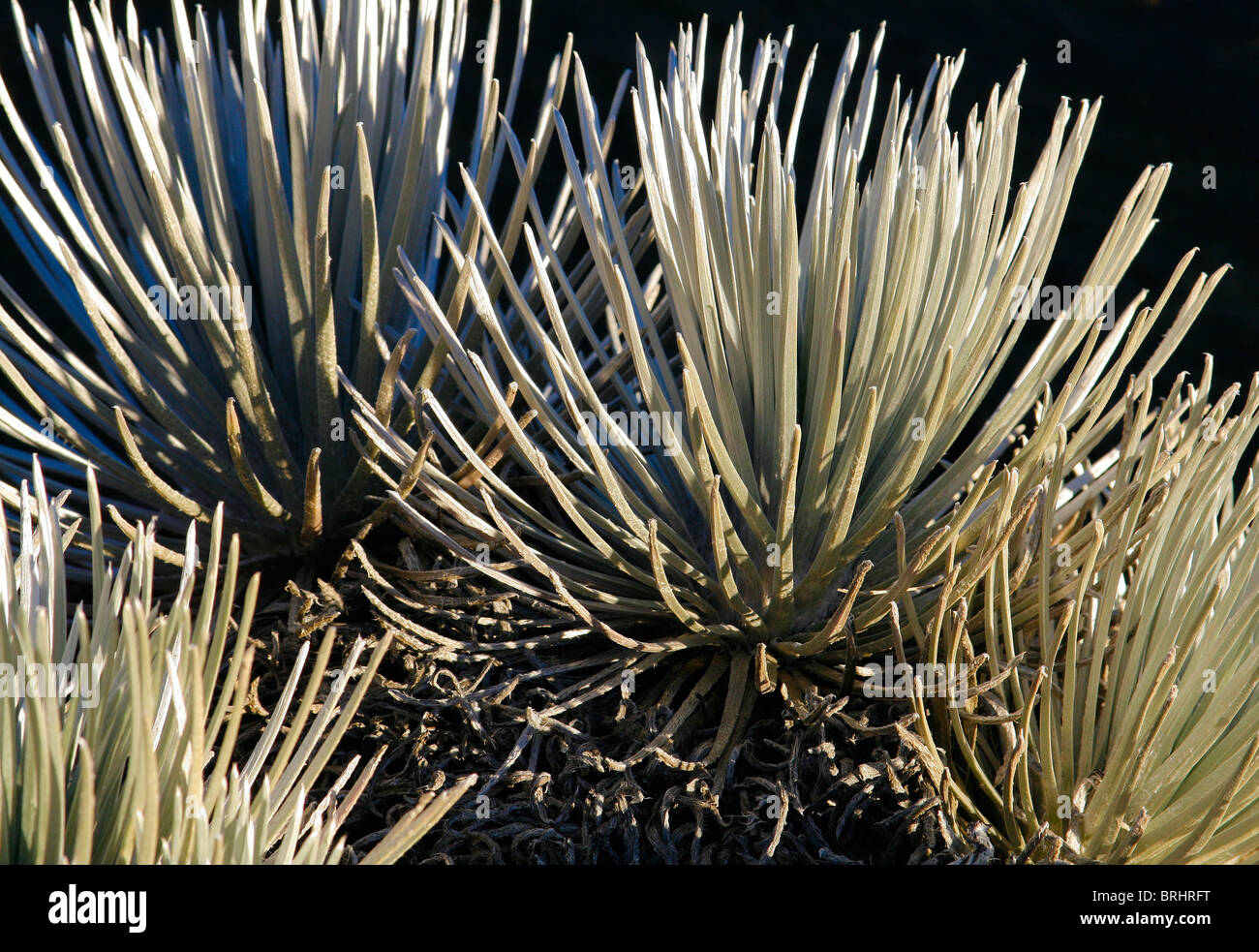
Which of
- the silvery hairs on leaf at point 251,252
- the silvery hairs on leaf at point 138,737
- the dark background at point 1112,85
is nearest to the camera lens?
the silvery hairs on leaf at point 138,737

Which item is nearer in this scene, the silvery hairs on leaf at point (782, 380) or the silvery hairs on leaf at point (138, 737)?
the silvery hairs on leaf at point (138, 737)

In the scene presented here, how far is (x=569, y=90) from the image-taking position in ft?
5.81

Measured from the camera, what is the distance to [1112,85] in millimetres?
1688

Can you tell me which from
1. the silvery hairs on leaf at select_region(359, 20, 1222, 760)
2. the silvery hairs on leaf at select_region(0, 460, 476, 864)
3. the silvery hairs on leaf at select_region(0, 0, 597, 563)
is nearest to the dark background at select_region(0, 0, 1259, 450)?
the silvery hairs on leaf at select_region(0, 0, 597, 563)

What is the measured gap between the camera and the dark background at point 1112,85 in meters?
1.65

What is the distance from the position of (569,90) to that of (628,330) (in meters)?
1.15

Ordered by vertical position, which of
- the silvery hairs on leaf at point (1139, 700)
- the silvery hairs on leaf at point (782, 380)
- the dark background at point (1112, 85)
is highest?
the dark background at point (1112, 85)

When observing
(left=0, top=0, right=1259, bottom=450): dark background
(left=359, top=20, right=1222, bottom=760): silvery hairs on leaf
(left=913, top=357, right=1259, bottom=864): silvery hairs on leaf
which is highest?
(left=0, top=0, right=1259, bottom=450): dark background

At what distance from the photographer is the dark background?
1.65 meters

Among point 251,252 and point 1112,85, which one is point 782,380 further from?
point 1112,85

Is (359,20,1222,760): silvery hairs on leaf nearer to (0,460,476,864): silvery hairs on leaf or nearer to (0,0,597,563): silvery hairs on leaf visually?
(0,0,597,563): silvery hairs on leaf

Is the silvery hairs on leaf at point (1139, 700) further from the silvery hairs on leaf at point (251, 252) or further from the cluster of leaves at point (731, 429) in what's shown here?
the silvery hairs on leaf at point (251, 252)

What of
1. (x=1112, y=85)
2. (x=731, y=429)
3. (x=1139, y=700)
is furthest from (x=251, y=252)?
(x=1112, y=85)

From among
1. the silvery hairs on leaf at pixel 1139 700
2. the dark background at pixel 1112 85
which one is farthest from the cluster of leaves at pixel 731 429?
the dark background at pixel 1112 85
